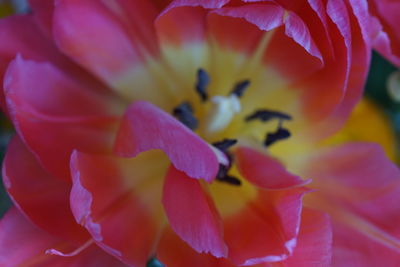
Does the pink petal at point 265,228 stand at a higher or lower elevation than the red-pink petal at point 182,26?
lower

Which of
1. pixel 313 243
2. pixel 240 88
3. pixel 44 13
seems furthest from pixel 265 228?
pixel 44 13

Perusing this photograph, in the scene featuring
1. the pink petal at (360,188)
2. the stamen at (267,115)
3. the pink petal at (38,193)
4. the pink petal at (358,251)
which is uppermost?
the pink petal at (38,193)

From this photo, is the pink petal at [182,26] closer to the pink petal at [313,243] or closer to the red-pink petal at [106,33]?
the red-pink petal at [106,33]

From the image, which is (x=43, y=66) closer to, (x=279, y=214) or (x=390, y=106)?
(x=279, y=214)

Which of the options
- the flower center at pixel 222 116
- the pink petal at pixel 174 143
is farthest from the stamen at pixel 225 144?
the pink petal at pixel 174 143

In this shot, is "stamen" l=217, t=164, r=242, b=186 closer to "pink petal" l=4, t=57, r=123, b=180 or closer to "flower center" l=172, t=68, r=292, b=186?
"flower center" l=172, t=68, r=292, b=186

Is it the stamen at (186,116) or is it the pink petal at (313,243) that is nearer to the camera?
the pink petal at (313,243)

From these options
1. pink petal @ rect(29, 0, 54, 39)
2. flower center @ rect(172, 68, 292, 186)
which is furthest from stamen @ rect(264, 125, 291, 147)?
pink petal @ rect(29, 0, 54, 39)
